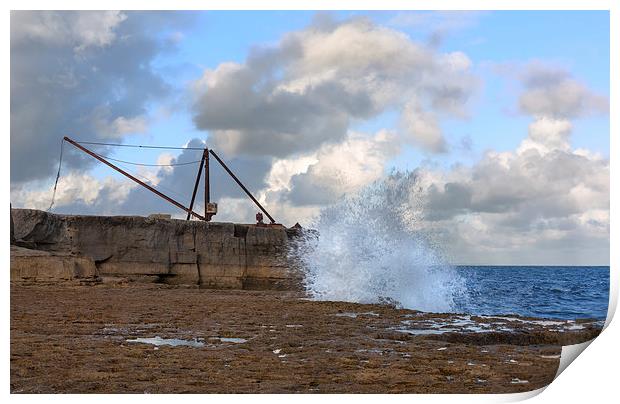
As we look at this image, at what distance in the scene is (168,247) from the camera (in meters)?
28.3

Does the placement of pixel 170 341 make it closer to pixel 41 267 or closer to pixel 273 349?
pixel 273 349

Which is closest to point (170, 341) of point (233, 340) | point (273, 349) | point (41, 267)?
point (233, 340)

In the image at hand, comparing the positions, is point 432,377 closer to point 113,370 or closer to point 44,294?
point 113,370

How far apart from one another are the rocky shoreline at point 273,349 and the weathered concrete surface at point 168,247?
11.4 meters

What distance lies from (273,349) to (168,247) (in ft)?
65.0

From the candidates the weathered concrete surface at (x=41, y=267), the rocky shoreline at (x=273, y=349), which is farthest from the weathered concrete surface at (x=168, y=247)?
the rocky shoreline at (x=273, y=349)

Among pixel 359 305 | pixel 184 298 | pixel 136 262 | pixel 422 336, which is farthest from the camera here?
pixel 136 262

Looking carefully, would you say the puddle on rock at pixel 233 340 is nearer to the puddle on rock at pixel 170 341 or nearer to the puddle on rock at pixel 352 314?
the puddle on rock at pixel 170 341

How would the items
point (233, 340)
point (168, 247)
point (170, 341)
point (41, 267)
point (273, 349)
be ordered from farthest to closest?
point (168, 247) < point (41, 267) < point (233, 340) < point (170, 341) < point (273, 349)

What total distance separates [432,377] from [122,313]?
26.0ft

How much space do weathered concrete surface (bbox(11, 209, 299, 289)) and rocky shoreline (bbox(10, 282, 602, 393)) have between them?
1135 cm

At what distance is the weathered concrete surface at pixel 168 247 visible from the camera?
26.1 m

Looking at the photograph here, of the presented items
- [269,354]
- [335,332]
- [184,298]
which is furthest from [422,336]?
[184,298]

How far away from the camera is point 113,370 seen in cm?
757
